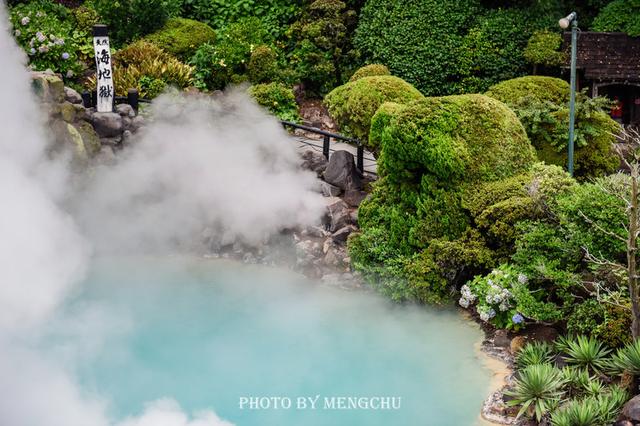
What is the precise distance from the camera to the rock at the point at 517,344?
10723 millimetres

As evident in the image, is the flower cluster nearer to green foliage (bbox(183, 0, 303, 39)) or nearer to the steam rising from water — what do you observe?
the steam rising from water

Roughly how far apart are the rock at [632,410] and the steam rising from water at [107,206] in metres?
4.29

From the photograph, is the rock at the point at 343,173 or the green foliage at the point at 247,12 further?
the green foliage at the point at 247,12

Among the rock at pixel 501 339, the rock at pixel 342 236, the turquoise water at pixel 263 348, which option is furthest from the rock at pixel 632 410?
the rock at pixel 342 236

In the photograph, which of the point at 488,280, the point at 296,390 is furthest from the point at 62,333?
the point at 488,280

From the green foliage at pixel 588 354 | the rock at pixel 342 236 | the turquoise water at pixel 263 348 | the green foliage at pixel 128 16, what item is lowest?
the turquoise water at pixel 263 348

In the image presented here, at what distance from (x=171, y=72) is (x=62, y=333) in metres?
8.57

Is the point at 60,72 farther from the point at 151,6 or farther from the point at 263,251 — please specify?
the point at 263,251

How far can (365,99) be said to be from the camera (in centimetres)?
1457

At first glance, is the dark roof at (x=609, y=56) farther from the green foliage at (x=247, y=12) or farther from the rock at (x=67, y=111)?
the rock at (x=67, y=111)

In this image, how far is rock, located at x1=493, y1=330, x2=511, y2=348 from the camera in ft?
35.9

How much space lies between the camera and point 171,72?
1820cm

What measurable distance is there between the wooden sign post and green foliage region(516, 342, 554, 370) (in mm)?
9058

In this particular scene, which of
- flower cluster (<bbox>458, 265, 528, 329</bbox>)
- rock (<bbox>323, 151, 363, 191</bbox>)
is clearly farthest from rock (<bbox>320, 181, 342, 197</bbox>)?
flower cluster (<bbox>458, 265, 528, 329</bbox>)
